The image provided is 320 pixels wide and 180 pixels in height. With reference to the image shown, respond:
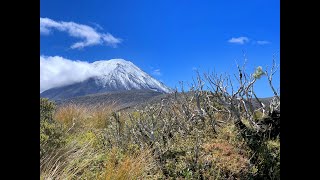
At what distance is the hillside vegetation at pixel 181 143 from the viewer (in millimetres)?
4328

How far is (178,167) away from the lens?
177 inches

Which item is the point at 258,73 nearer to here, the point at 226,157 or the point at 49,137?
the point at 226,157

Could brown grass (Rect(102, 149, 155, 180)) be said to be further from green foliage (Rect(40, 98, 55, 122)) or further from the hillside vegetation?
green foliage (Rect(40, 98, 55, 122))

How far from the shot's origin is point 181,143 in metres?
5.16

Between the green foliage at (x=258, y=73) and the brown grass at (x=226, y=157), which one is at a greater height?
the green foliage at (x=258, y=73)

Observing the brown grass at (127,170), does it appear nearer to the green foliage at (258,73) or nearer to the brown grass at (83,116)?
the green foliage at (258,73)

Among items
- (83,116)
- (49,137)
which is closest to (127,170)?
(49,137)

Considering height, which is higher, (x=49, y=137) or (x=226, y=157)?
(x=49, y=137)

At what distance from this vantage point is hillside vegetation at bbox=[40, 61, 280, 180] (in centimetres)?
433

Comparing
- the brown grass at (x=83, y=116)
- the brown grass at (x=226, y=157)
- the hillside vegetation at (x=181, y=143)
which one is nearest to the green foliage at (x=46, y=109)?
the hillside vegetation at (x=181, y=143)

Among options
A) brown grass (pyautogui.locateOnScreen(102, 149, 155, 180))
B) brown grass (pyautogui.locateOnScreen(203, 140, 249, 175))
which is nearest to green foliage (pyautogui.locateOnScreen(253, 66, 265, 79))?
brown grass (pyautogui.locateOnScreen(203, 140, 249, 175))
